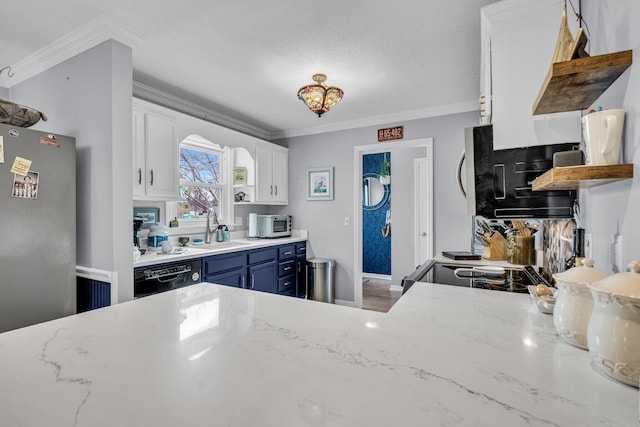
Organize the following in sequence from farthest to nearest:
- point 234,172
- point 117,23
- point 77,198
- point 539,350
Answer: point 234,172, point 77,198, point 117,23, point 539,350

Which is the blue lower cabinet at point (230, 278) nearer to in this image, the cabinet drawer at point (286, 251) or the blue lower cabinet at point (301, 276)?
the cabinet drawer at point (286, 251)

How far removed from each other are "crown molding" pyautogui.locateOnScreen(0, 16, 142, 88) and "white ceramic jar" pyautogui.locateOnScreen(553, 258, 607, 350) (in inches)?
101

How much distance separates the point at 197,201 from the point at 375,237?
3409 millimetres

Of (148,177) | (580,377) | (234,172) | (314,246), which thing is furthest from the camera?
(314,246)

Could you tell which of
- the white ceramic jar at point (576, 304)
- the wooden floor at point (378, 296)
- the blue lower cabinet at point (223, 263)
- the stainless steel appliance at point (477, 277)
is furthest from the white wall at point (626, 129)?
the wooden floor at point (378, 296)

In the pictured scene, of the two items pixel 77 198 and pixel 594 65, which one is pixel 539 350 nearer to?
pixel 594 65

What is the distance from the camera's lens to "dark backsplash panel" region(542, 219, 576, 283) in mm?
1469

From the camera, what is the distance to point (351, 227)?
13.4 ft

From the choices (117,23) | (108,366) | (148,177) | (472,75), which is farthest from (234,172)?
(108,366)

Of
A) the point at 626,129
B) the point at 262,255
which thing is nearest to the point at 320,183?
the point at 262,255

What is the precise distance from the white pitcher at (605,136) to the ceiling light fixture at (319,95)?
1948 mm

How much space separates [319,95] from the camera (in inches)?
100

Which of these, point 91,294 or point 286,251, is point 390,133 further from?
point 91,294

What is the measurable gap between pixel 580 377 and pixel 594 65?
77 cm
